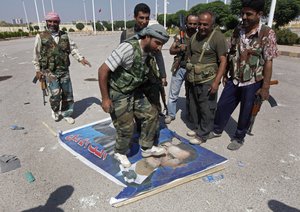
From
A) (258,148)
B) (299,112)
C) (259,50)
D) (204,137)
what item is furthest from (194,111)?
(299,112)

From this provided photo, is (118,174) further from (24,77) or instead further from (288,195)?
(24,77)

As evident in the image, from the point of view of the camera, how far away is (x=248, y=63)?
9.97 ft

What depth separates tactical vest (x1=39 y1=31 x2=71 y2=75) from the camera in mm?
3824

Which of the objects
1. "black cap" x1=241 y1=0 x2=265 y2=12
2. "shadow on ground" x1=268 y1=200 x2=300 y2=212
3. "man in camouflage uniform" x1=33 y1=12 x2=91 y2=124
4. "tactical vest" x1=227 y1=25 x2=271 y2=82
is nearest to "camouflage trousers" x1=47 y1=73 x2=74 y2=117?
"man in camouflage uniform" x1=33 y1=12 x2=91 y2=124

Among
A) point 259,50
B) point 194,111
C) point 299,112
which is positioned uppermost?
point 259,50

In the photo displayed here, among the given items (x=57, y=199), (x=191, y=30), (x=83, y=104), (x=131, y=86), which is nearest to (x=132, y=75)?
(x=131, y=86)

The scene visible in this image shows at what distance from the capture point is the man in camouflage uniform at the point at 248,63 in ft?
9.34

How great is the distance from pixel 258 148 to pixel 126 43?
94.4 inches

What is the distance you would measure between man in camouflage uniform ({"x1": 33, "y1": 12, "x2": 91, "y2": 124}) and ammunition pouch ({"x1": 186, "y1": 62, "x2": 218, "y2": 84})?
6.57ft

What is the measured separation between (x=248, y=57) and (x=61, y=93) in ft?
9.89

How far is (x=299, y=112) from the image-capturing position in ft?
16.0

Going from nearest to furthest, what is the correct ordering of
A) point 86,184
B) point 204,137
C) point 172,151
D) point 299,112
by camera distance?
point 86,184
point 172,151
point 204,137
point 299,112

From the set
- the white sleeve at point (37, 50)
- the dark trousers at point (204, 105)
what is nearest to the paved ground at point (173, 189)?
the dark trousers at point (204, 105)

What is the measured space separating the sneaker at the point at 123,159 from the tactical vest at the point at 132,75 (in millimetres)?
836
